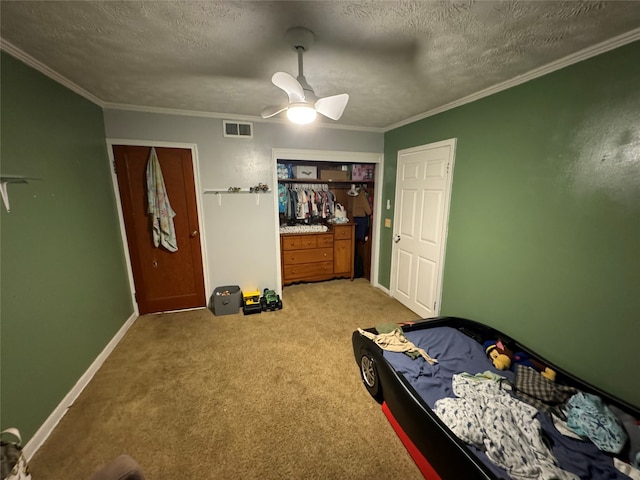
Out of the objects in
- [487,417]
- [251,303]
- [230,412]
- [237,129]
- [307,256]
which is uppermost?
[237,129]

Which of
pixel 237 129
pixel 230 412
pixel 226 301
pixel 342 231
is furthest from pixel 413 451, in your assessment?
pixel 237 129

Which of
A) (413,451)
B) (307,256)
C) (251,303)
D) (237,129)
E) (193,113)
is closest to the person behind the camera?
(413,451)

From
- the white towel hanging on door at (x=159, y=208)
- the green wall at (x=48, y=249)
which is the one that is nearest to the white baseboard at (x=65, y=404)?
the green wall at (x=48, y=249)

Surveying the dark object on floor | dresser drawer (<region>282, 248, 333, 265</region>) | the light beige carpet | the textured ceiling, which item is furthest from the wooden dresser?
the dark object on floor

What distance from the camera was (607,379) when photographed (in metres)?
1.56

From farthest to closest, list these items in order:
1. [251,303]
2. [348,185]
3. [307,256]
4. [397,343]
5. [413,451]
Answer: [348,185], [307,256], [251,303], [397,343], [413,451]

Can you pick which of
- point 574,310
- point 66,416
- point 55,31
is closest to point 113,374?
point 66,416

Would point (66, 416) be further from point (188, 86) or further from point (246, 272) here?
point (188, 86)

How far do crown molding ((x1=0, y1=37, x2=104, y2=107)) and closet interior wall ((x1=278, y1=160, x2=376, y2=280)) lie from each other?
218 cm

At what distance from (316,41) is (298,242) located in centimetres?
273

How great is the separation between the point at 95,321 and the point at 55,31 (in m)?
2.12

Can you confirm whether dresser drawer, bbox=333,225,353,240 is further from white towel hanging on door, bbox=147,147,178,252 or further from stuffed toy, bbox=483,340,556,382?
stuffed toy, bbox=483,340,556,382

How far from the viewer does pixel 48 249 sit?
5.66ft

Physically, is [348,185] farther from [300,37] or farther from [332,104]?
[300,37]
